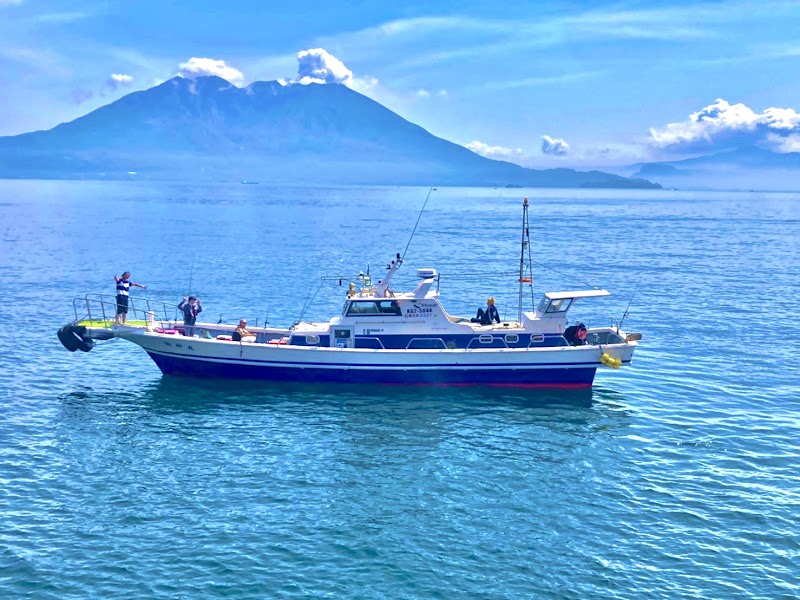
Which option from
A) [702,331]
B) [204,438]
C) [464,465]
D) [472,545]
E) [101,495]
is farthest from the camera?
[702,331]

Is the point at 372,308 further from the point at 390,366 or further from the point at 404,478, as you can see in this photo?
the point at 404,478

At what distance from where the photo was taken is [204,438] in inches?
1105

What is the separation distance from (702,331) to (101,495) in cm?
3597

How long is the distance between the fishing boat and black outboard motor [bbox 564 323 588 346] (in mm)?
46

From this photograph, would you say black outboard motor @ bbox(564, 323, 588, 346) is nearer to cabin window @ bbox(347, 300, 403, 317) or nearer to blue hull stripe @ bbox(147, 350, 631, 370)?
blue hull stripe @ bbox(147, 350, 631, 370)

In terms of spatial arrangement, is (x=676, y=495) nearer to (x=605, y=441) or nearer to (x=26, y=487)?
(x=605, y=441)

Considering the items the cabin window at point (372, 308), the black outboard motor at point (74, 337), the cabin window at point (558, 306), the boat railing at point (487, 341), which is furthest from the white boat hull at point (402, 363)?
the black outboard motor at point (74, 337)

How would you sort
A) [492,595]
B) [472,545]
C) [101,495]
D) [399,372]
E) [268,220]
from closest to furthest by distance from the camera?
[492,595] < [472,545] < [101,495] < [399,372] < [268,220]

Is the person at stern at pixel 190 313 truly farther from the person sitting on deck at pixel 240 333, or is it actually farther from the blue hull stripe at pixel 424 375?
the person sitting on deck at pixel 240 333

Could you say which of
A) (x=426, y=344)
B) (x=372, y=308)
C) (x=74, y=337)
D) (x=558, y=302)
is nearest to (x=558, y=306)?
(x=558, y=302)

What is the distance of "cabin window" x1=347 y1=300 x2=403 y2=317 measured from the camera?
112 ft

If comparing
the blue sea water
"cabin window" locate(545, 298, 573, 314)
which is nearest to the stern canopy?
"cabin window" locate(545, 298, 573, 314)

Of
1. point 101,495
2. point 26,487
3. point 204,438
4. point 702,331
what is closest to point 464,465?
point 204,438

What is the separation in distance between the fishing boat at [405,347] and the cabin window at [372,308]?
0.05m
